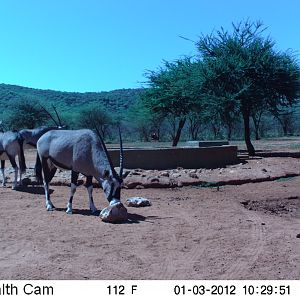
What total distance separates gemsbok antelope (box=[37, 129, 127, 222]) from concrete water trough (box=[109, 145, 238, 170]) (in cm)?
545

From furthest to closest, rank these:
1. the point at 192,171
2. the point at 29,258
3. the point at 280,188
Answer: the point at 192,171 < the point at 280,188 < the point at 29,258

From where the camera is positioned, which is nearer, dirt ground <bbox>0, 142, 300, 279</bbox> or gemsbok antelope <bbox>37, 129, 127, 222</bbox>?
dirt ground <bbox>0, 142, 300, 279</bbox>

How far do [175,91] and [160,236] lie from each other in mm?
20290

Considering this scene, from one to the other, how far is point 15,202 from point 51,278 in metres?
6.06

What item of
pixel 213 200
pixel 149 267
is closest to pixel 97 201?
pixel 213 200

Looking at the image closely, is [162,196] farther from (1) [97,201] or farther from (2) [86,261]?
(2) [86,261]

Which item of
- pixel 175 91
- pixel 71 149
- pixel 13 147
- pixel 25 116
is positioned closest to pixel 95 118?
pixel 25 116

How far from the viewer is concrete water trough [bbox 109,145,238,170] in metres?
16.9

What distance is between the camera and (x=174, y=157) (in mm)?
17516

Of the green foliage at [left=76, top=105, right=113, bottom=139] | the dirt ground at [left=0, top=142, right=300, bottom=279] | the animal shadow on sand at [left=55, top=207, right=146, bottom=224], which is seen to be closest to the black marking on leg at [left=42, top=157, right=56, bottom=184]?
the dirt ground at [left=0, top=142, right=300, bottom=279]

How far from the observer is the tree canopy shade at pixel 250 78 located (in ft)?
80.6

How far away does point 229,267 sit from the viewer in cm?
655

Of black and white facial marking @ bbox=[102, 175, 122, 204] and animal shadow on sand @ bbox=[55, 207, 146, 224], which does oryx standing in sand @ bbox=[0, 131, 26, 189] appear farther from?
black and white facial marking @ bbox=[102, 175, 122, 204]

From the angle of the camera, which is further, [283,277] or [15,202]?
[15,202]
